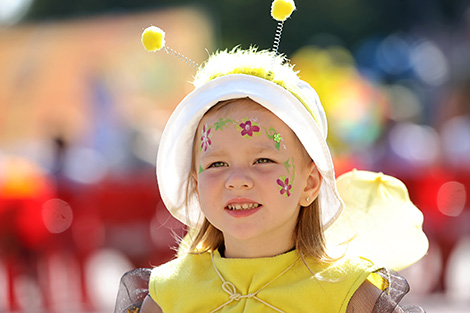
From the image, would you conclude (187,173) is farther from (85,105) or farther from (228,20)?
(228,20)

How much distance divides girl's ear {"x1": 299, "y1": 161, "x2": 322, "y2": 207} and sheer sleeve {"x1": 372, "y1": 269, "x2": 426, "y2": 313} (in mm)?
341

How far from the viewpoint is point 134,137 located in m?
10.5

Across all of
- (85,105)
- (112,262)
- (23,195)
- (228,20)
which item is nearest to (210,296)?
(23,195)

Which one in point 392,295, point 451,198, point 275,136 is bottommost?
point 392,295

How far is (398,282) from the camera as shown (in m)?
2.85

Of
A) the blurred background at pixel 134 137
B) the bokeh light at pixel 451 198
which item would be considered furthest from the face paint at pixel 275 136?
the bokeh light at pixel 451 198

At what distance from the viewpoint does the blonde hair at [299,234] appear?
2906 mm

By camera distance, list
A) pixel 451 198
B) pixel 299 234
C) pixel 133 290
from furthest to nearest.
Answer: pixel 451 198
pixel 133 290
pixel 299 234

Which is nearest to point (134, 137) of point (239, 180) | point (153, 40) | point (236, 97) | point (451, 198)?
point (451, 198)

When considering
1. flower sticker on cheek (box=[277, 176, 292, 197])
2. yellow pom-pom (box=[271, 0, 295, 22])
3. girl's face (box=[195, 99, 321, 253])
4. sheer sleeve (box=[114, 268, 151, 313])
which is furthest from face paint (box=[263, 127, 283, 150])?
sheer sleeve (box=[114, 268, 151, 313])

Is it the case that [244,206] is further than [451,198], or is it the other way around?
[451,198]

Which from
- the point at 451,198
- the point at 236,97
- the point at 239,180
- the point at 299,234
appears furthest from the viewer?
the point at 451,198

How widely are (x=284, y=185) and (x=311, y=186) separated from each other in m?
0.19

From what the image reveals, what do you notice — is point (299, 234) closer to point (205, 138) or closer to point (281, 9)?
point (205, 138)
